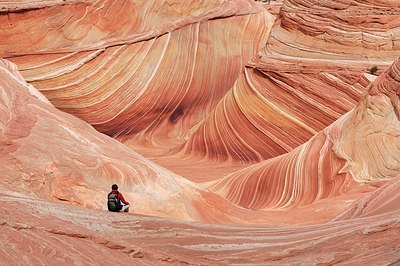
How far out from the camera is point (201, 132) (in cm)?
1720

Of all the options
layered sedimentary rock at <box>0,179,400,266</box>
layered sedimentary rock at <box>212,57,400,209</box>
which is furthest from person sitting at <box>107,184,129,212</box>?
layered sedimentary rock at <box>212,57,400,209</box>

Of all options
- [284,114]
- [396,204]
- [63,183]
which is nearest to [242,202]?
[284,114]

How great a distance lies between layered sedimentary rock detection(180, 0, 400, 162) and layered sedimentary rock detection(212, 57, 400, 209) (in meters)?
2.47

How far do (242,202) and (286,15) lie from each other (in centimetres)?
582

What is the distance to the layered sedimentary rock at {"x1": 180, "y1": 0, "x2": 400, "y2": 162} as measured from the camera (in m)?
14.2

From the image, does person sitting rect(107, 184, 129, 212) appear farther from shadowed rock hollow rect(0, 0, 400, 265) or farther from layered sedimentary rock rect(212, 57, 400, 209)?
layered sedimentary rock rect(212, 57, 400, 209)

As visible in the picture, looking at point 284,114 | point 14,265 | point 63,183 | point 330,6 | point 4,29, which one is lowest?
point 14,265

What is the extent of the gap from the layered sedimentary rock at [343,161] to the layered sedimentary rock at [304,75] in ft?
8.12

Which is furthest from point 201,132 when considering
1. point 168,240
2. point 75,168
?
point 168,240

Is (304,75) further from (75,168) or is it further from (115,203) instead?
(115,203)

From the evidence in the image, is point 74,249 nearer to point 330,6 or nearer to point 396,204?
point 396,204

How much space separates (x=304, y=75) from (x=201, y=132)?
3645 mm

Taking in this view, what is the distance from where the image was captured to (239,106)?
1611 centimetres

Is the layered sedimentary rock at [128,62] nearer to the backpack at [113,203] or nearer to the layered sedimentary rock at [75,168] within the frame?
the layered sedimentary rock at [75,168]
